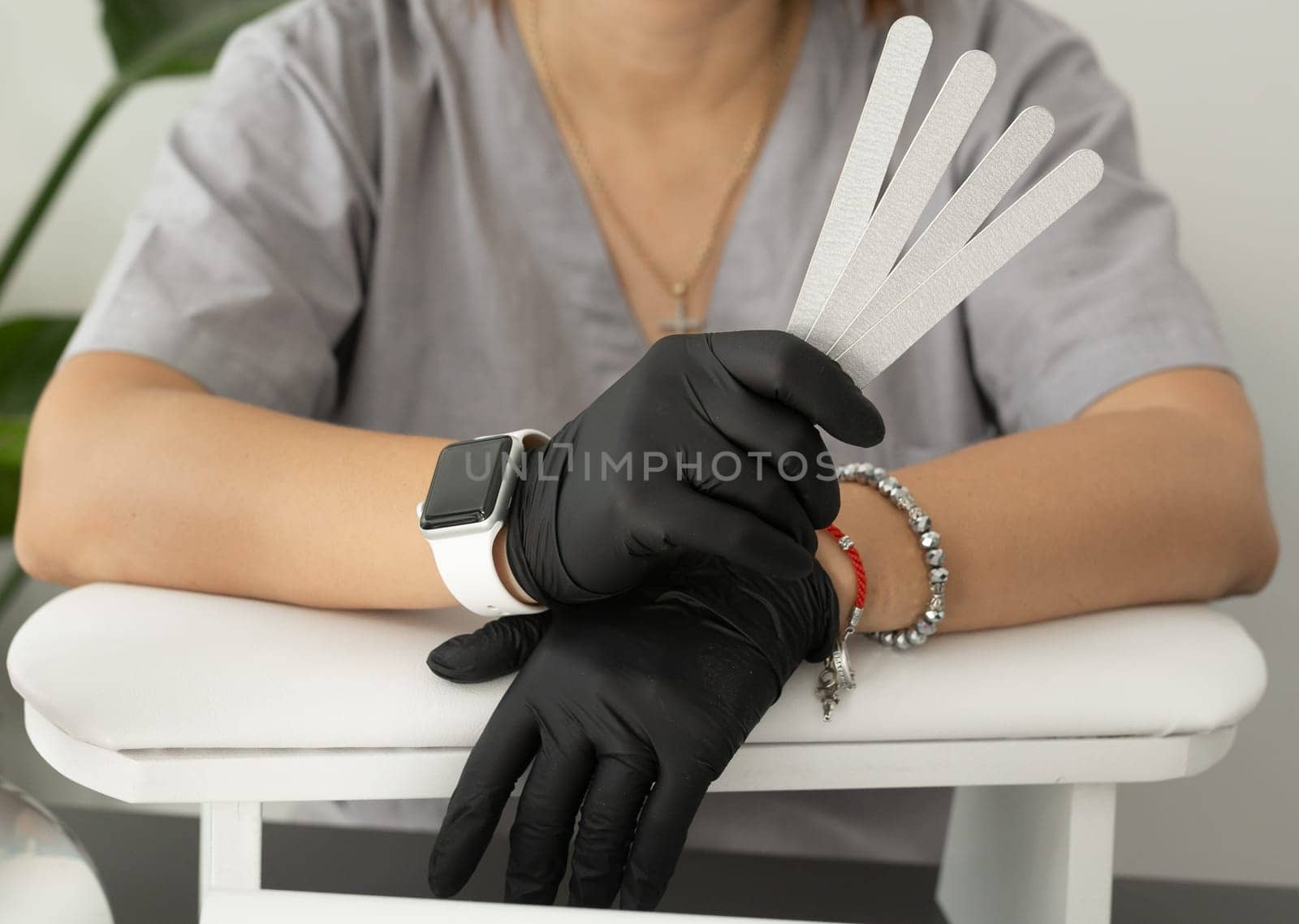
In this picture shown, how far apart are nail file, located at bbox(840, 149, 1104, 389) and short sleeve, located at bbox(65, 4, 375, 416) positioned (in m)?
0.45

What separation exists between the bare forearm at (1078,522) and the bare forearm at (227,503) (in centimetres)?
23

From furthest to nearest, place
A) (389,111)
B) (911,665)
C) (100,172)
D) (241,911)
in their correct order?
(100,172) < (389,111) < (911,665) < (241,911)

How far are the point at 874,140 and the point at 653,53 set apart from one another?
454 mm

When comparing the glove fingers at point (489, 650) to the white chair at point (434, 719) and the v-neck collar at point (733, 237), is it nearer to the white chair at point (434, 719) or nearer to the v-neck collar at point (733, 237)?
the white chair at point (434, 719)

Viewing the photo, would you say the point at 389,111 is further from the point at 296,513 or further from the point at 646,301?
the point at 296,513

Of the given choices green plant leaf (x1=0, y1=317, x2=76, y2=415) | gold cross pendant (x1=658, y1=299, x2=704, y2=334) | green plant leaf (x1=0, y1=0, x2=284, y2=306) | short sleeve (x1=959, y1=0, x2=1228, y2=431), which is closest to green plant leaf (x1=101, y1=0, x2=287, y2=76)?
green plant leaf (x1=0, y1=0, x2=284, y2=306)

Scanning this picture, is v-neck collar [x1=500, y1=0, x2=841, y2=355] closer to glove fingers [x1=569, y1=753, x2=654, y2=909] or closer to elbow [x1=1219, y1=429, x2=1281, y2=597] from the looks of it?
elbow [x1=1219, y1=429, x2=1281, y2=597]

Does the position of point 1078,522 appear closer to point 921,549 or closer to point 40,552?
point 921,549

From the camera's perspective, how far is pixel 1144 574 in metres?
0.57

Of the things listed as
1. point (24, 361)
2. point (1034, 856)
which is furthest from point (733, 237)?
point (24, 361)

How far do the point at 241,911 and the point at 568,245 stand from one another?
551 millimetres

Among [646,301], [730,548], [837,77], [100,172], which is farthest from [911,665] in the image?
[100,172]

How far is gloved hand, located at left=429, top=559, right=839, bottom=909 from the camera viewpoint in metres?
0.44

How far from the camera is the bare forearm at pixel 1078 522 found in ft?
1.78
